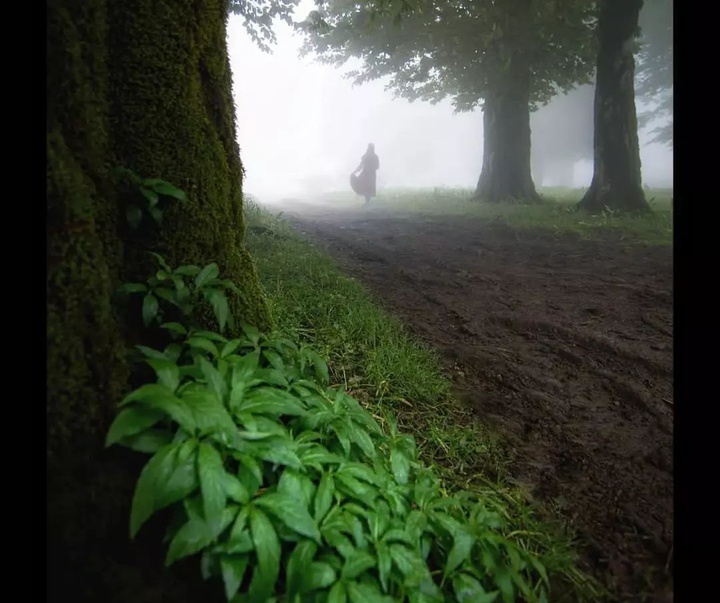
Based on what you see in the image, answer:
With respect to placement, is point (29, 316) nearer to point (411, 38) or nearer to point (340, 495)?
point (340, 495)

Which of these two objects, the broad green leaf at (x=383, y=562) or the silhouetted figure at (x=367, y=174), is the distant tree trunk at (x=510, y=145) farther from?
the broad green leaf at (x=383, y=562)

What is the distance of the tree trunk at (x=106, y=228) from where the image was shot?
122cm

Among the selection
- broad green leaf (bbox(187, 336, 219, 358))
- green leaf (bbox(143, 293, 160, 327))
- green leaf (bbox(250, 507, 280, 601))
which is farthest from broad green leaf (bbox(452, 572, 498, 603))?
green leaf (bbox(143, 293, 160, 327))

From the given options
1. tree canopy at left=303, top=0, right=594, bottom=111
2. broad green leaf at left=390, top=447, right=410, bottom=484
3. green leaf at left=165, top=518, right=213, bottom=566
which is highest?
tree canopy at left=303, top=0, right=594, bottom=111

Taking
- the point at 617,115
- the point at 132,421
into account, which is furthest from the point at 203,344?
the point at 617,115

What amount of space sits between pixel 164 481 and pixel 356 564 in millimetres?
599

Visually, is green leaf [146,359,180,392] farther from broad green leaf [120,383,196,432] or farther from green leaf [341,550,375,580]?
green leaf [341,550,375,580]

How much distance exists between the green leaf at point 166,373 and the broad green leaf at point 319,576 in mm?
662

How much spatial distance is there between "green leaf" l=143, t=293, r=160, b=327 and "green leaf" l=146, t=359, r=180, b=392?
28 cm

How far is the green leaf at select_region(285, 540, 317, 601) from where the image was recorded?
1.14 metres

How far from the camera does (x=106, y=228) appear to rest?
154cm

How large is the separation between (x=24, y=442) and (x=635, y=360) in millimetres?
3399

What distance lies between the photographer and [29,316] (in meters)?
1.21
